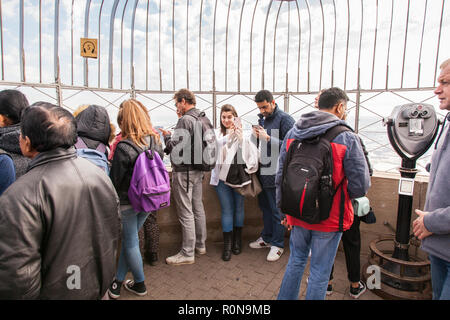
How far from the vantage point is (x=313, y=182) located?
171cm

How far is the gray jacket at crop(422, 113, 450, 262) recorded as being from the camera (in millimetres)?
1436

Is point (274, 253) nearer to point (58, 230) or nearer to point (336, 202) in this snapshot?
point (336, 202)

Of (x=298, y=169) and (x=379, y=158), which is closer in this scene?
(x=298, y=169)

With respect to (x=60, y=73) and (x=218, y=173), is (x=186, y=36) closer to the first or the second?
(x=60, y=73)

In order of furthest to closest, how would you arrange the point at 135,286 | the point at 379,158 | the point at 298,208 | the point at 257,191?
the point at 379,158 → the point at 257,191 → the point at 135,286 → the point at 298,208

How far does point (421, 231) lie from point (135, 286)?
2.29 m

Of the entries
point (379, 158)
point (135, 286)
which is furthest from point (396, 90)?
point (135, 286)

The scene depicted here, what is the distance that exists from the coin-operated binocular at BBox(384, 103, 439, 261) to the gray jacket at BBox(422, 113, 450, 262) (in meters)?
0.76

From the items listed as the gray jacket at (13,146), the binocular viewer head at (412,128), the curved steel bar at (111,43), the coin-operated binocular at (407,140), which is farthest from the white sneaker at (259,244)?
the curved steel bar at (111,43)

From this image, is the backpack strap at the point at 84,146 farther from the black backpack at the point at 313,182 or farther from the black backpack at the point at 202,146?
the black backpack at the point at 313,182

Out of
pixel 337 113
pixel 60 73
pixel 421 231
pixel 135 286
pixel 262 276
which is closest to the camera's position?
pixel 421 231

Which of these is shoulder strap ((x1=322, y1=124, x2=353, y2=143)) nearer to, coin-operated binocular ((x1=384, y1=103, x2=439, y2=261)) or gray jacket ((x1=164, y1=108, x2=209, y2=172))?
coin-operated binocular ((x1=384, y1=103, x2=439, y2=261))

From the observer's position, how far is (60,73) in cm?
640
